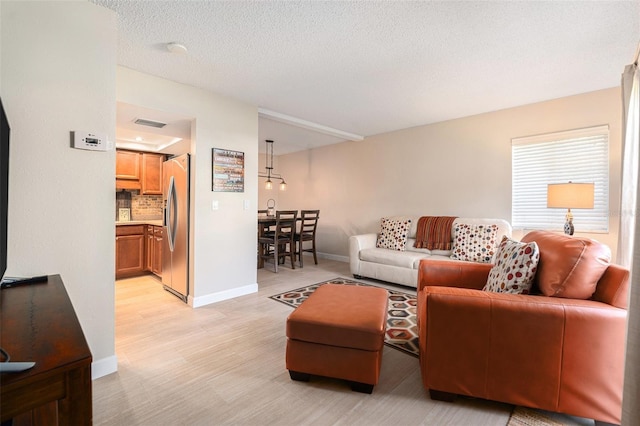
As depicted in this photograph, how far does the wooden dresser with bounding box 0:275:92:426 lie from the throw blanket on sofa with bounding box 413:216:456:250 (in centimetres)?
394

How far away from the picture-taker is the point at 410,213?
190 inches

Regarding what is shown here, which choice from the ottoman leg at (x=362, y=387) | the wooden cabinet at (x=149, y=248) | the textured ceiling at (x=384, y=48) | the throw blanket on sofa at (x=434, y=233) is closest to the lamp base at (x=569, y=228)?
the throw blanket on sofa at (x=434, y=233)

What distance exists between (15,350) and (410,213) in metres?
4.68

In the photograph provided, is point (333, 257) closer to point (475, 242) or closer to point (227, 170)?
point (475, 242)

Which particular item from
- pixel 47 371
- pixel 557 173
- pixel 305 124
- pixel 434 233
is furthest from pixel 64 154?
pixel 557 173

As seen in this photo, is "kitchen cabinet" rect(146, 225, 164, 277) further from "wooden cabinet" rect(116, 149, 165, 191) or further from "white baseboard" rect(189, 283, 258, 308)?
"white baseboard" rect(189, 283, 258, 308)

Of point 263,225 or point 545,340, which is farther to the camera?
point 263,225

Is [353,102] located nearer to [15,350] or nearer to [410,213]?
[410,213]

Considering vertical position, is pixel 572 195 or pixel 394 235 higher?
pixel 572 195

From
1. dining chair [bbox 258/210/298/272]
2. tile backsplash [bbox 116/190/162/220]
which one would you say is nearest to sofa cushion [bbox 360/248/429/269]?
dining chair [bbox 258/210/298/272]

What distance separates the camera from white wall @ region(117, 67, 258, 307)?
2980 millimetres

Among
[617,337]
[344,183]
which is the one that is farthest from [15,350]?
[344,183]

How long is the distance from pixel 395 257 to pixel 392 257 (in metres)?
0.04

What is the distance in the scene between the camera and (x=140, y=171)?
194 inches
